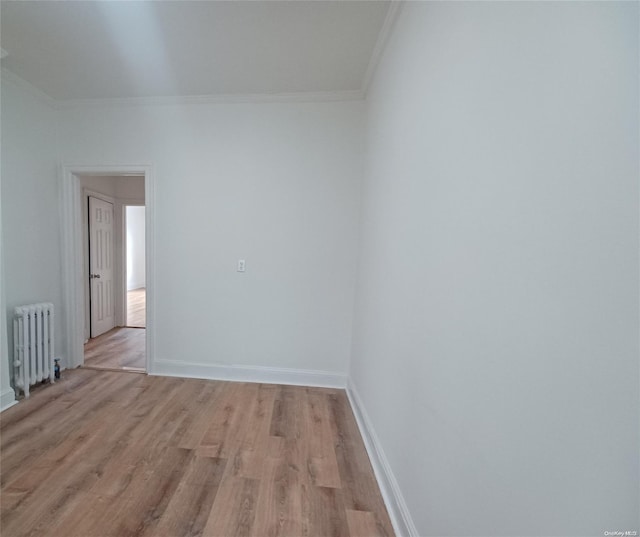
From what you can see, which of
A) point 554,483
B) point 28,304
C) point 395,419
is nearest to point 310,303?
point 395,419

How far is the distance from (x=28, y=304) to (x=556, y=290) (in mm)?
3742

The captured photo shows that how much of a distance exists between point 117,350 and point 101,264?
139 cm

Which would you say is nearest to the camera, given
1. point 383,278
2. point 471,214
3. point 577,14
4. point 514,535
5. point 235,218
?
point 577,14

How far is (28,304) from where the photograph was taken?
2303mm

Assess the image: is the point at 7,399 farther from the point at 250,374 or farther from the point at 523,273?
the point at 523,273

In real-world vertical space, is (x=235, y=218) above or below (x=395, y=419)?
above

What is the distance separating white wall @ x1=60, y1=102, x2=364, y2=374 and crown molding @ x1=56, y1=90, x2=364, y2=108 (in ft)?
0.16

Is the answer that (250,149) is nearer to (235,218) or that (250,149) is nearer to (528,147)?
(235,218)

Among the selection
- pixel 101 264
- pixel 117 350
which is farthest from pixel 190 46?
pixel 117 350

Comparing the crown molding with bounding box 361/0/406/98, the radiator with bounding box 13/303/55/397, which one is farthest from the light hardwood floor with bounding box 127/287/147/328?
the crown molding with bounding box 361/0/406/98

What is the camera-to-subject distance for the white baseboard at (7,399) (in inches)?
78.1

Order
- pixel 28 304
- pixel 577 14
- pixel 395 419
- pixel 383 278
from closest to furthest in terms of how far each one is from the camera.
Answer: pixel 577 14 < pixel 395 419 < pixel 383 278 < pixel 28 304

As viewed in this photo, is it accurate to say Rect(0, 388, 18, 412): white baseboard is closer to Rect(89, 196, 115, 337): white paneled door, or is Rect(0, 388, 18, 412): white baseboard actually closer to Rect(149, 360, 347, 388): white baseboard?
Rect(149, 360, 347, 388): white baseboard

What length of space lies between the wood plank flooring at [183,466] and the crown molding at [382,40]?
2.78m
